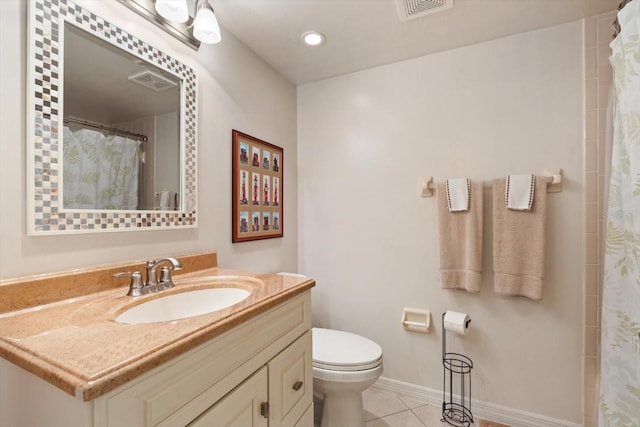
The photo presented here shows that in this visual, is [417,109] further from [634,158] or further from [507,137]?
[634,158]

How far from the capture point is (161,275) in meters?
1.11

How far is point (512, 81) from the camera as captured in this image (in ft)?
5.52

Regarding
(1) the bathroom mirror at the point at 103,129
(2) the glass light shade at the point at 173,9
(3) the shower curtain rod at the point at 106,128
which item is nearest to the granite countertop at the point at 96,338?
(1) the bathroom mirror at the point at 103,129

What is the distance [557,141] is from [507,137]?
0.77ft

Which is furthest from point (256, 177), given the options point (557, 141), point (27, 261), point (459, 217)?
point (557, 141)

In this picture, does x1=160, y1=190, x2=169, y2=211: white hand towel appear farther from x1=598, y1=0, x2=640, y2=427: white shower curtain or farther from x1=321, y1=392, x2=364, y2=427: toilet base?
x1=598, y1=0, x2=640, y2=427: white shower curtain

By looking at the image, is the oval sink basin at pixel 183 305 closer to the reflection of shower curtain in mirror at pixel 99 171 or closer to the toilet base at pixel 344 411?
the reflection of shower curtain in mirror at pixel 99 171

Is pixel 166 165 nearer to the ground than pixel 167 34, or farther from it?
nearer to the ground

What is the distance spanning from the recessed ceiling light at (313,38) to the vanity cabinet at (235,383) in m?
1.42

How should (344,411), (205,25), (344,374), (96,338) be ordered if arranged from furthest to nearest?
(344,411)
(344,374)
(205,25)
(96,338)

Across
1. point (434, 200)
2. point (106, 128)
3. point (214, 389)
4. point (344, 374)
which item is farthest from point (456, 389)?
point (106, 128)

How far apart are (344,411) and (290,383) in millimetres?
653

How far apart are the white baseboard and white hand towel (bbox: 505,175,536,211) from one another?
45.1 inches

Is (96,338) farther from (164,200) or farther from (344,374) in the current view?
(344,374)
